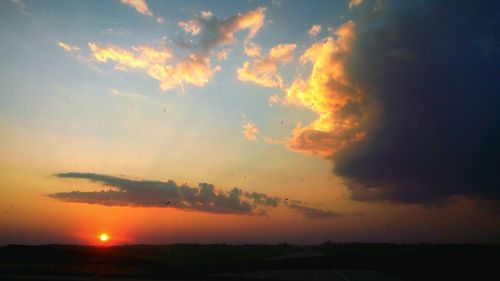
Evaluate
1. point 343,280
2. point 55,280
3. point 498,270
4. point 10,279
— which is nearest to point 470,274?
point 498,270

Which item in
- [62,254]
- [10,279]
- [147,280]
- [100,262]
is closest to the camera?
[10,279]

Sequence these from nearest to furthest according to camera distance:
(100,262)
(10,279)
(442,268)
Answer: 1. (10,279)
2. (442,268)
3. (100,262)

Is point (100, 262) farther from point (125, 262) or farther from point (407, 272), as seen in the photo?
point (407, 272)

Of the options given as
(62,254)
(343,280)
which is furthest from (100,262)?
(343,280)

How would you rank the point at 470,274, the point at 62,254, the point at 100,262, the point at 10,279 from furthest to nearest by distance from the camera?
the point at 62,254 < the point at 100,262 < the point at 470,274 < the point at 10,279

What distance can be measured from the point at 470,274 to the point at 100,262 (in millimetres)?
42216

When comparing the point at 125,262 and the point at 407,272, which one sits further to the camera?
the point at 125,262

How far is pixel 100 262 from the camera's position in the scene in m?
51.8

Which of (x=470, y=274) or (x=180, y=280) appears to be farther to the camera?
(x=470, y=274)

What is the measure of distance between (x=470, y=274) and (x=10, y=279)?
3992 cm

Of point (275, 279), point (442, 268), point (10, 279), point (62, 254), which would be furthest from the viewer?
point (62, 254)

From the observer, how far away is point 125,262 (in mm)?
54500

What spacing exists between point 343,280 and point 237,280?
9447 millimetres

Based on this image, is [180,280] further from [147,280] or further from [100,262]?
[100,262]
